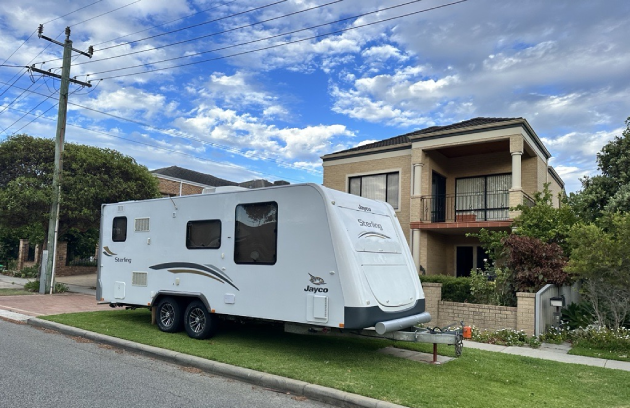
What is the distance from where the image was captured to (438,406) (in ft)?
18.2

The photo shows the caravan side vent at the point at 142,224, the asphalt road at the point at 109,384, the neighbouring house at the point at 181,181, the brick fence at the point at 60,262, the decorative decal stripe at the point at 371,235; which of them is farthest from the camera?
the neighbouring house at the point at 181,181

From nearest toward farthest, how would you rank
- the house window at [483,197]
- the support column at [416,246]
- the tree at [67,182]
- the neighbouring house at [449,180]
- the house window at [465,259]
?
the neighbouring house at [449,180]
the support column at [416,246]
the tree at [67,182]
the house window at [483,197]
the house window at [465,259]

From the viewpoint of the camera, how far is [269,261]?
8312 mm

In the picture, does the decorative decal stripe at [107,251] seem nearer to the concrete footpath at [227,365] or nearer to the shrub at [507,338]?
the concrete footpath at [227,365]

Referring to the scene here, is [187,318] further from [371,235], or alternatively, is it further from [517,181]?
[517,181]

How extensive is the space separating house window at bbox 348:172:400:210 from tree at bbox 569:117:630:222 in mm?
6654

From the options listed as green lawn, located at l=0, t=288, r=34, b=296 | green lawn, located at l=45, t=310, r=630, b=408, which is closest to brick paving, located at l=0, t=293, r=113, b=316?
green lawn, located at l=0, t=288, r=34, b=296

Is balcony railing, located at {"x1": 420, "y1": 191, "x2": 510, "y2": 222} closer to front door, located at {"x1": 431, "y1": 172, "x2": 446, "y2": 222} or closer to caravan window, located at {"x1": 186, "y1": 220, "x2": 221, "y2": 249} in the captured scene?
front door, located at {"x1": 431, "y1": 172, "x2": 446, "y2": 222}

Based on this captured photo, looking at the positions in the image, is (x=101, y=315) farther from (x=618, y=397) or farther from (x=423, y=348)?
(x=618, y=397)

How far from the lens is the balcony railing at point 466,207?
60.2 feet

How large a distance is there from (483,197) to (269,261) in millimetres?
13231

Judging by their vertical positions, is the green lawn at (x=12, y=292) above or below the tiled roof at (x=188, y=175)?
below

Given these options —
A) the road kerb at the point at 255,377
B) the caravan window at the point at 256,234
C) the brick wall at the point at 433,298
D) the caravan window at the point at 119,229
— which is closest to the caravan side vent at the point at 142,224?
the caravan window at the point at 119,229

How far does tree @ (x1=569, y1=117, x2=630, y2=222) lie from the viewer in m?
14.1
